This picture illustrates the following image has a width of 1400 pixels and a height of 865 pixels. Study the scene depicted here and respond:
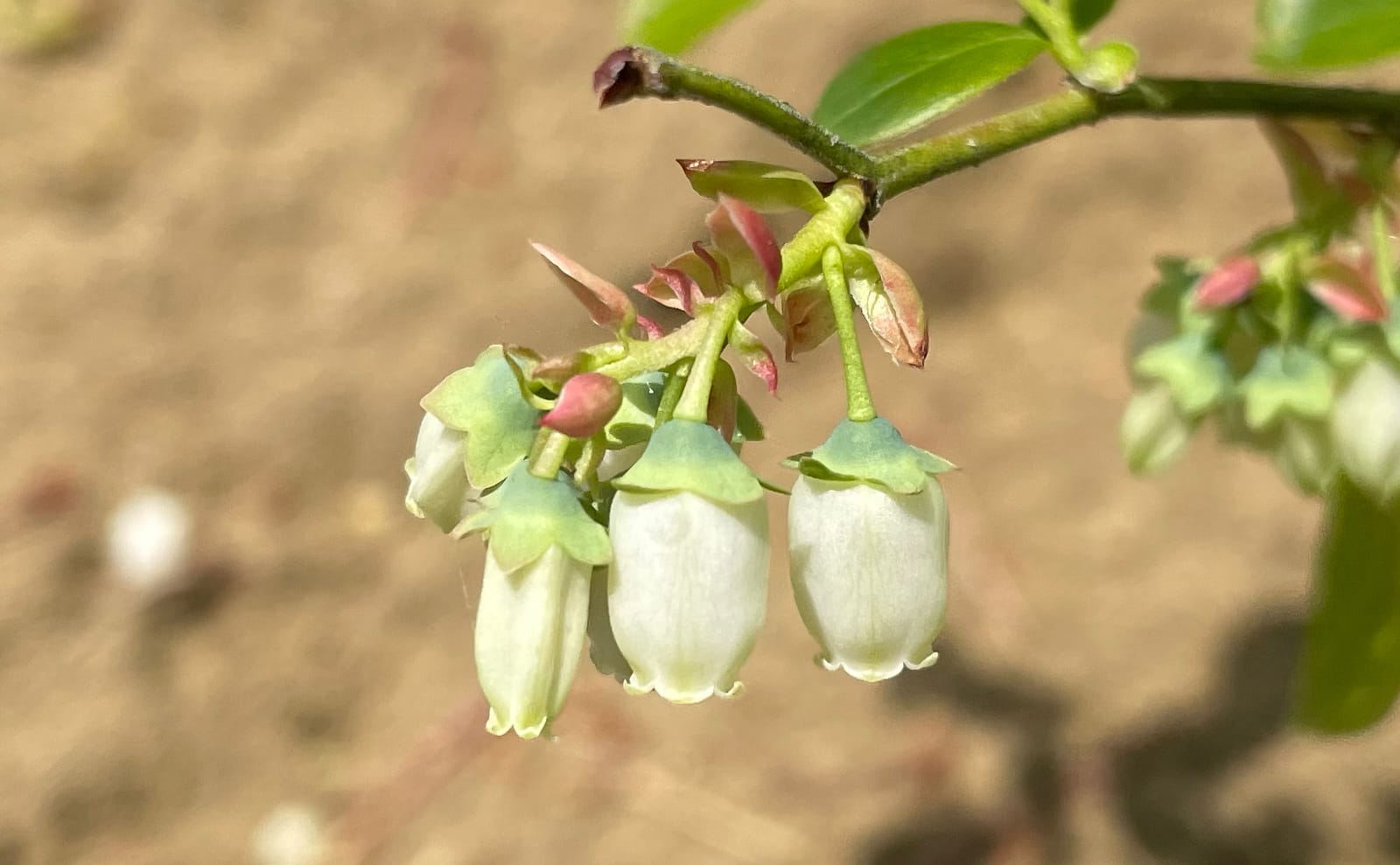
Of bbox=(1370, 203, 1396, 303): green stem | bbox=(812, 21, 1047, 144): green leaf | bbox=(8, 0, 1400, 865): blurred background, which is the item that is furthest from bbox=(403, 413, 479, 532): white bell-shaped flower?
bbox=(8, 0, 1400, 865): blurred background

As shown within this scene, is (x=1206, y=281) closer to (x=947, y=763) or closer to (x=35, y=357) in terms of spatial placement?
(x=947, y=763)

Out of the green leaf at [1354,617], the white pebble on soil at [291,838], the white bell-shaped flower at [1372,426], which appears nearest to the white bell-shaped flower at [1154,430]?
the white bell-shaped flower at [1372,426]

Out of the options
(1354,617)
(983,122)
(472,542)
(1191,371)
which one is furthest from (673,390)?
(472,542)

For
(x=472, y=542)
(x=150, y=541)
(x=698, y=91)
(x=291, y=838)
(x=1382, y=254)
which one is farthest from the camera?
(x=150, y=541)

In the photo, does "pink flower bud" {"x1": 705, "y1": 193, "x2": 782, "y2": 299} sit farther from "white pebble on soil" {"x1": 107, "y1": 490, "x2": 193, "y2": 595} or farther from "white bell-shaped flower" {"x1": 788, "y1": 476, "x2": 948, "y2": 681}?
"white pebble on soil" {"x1": 107, "y1": 490, "x2": 193, "y2": 595}

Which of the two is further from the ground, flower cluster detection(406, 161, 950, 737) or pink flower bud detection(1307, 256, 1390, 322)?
flower cluster detection(406, 161, 950, 737)

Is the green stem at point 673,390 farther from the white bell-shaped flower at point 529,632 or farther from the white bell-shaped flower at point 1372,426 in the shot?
the white bell-shaped flower at point 1372,426

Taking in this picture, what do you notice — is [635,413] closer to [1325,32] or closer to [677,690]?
[677,690]
